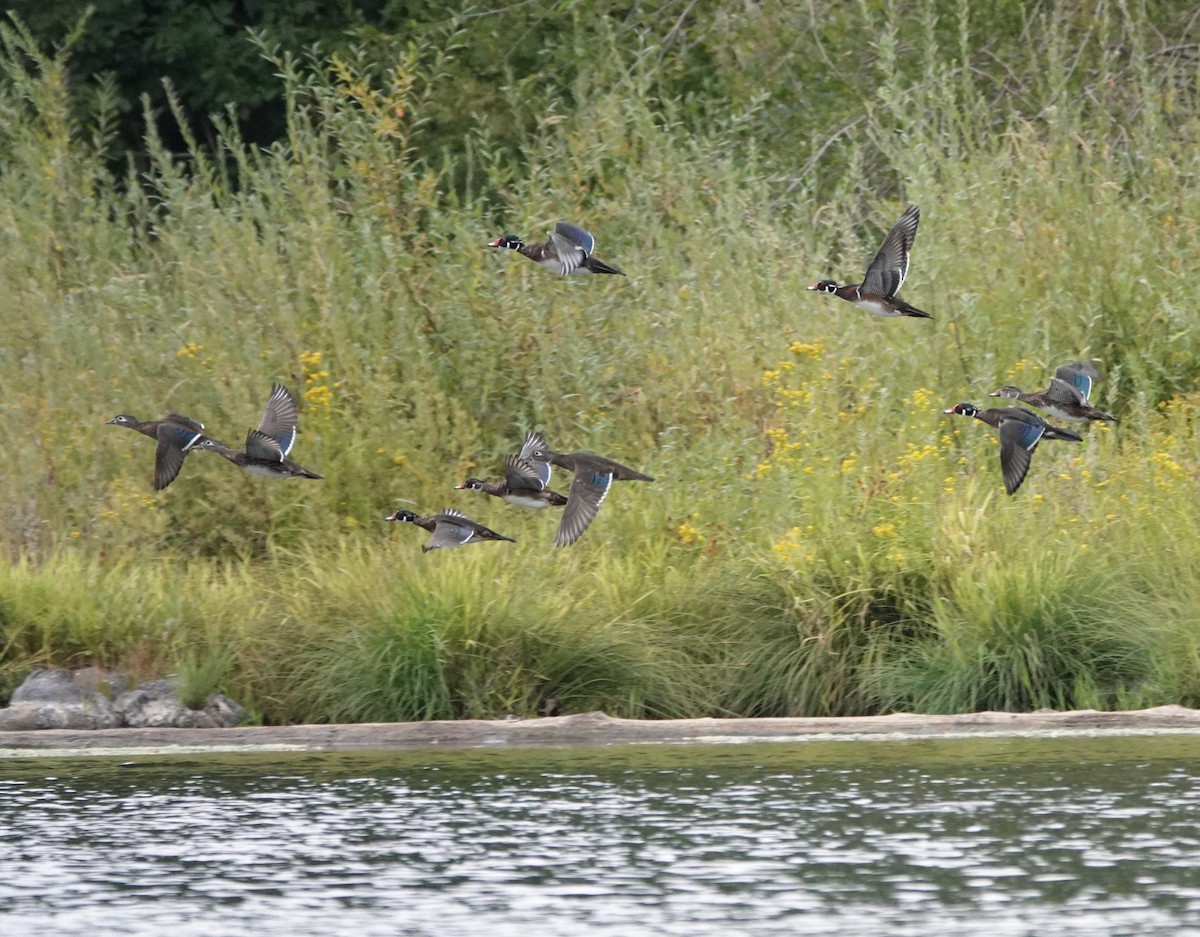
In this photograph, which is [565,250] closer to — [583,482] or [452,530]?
[583,482]

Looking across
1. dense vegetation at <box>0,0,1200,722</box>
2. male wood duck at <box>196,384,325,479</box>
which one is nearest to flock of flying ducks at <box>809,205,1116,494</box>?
dense vegetation at <box>0,0,1200,722</box>

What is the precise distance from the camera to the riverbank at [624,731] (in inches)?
356

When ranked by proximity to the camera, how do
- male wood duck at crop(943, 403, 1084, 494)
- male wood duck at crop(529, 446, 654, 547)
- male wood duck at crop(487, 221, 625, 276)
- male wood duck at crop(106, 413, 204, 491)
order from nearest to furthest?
male wood duck at crop(943, 403, 1084, 494)
male wood duck at crop(529, 446, 654, 547)
male wood duck at crop(106, 413, 204, 491)
male wood duck at crop(487, 221, 625, 276)

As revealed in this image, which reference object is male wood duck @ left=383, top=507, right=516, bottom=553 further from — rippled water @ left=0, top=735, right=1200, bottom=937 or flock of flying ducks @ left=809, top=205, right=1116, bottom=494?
flock of flying ducks @ left=809, top=205, right=1116, bottom=494

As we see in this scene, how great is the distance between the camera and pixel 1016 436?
9617 mm

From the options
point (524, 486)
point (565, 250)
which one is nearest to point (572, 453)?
point (524, 486)

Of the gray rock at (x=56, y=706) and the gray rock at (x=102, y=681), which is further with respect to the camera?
the gray rock at (x=102, y=681)

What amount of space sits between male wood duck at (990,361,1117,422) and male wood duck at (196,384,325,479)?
133 inches

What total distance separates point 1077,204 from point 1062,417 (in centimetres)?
301

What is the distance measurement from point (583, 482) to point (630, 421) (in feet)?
7.73

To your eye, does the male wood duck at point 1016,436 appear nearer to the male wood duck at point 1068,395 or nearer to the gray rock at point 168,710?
the male wood duck at point 1068,395

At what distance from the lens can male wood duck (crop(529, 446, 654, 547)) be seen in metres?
9.59

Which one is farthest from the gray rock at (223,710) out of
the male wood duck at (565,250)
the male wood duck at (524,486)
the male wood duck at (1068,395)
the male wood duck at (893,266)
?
the male wood duck at (1068,395)

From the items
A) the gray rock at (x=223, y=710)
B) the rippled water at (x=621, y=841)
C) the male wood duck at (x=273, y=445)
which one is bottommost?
the rippled water at (x=621, y=841)
